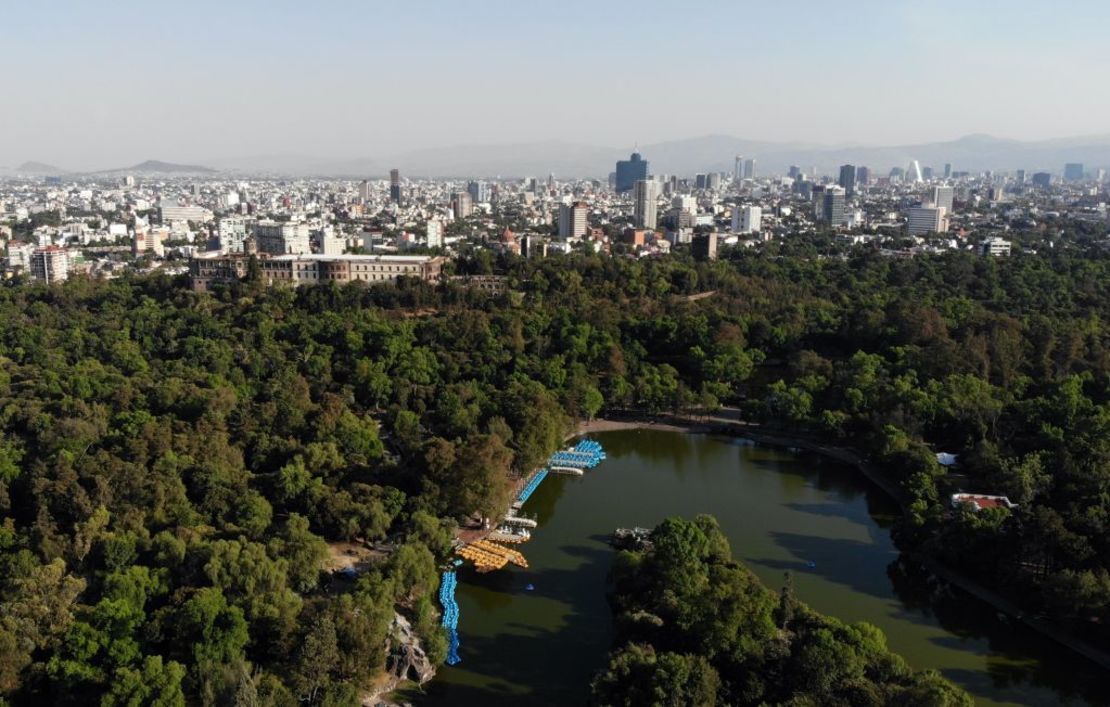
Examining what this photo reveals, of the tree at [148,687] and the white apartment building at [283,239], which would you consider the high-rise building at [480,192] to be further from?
the tree at [148,687]

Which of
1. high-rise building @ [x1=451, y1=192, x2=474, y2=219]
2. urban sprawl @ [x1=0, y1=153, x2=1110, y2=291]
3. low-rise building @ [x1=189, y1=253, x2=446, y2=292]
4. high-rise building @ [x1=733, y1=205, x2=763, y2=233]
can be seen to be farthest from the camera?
high-rise building @ [x1=451, y1=192, x2=474, y2=219]

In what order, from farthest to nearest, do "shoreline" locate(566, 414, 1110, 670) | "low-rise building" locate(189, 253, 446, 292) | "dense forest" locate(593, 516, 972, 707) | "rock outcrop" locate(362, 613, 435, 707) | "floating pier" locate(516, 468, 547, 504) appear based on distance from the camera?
"low-rise building" locate(189, 253, 446, 292) → "floating pier" locate(516, 468, 547, 504) → "shoreline" locate(566, 414, 1110, 670) → "rock outcrop" locate(362, 613, 435, 707) → "dense forest" locate(593, 516, 972, 707)

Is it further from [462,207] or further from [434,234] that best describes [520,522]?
[462,207]

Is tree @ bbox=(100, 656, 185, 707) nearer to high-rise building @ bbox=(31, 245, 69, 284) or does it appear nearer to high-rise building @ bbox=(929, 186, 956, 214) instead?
high-rise building @ bbox=(31, 245, 69, 284)

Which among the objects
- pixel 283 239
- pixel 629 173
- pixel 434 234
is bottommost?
pixel 283 239

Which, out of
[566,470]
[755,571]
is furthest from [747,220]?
[755,571]

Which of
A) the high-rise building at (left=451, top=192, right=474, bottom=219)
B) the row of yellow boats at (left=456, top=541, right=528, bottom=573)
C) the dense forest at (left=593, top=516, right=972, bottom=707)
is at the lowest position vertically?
the row of yellow boats at (left=456, top=541, right=528, bottom=573)

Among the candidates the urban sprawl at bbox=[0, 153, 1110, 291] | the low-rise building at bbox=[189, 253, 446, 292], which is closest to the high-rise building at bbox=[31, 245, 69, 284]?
the urban sprawl at bbox=[0, 153, 1110, 291]

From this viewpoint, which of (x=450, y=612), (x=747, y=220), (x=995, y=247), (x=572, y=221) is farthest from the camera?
(x=747, y=220)
